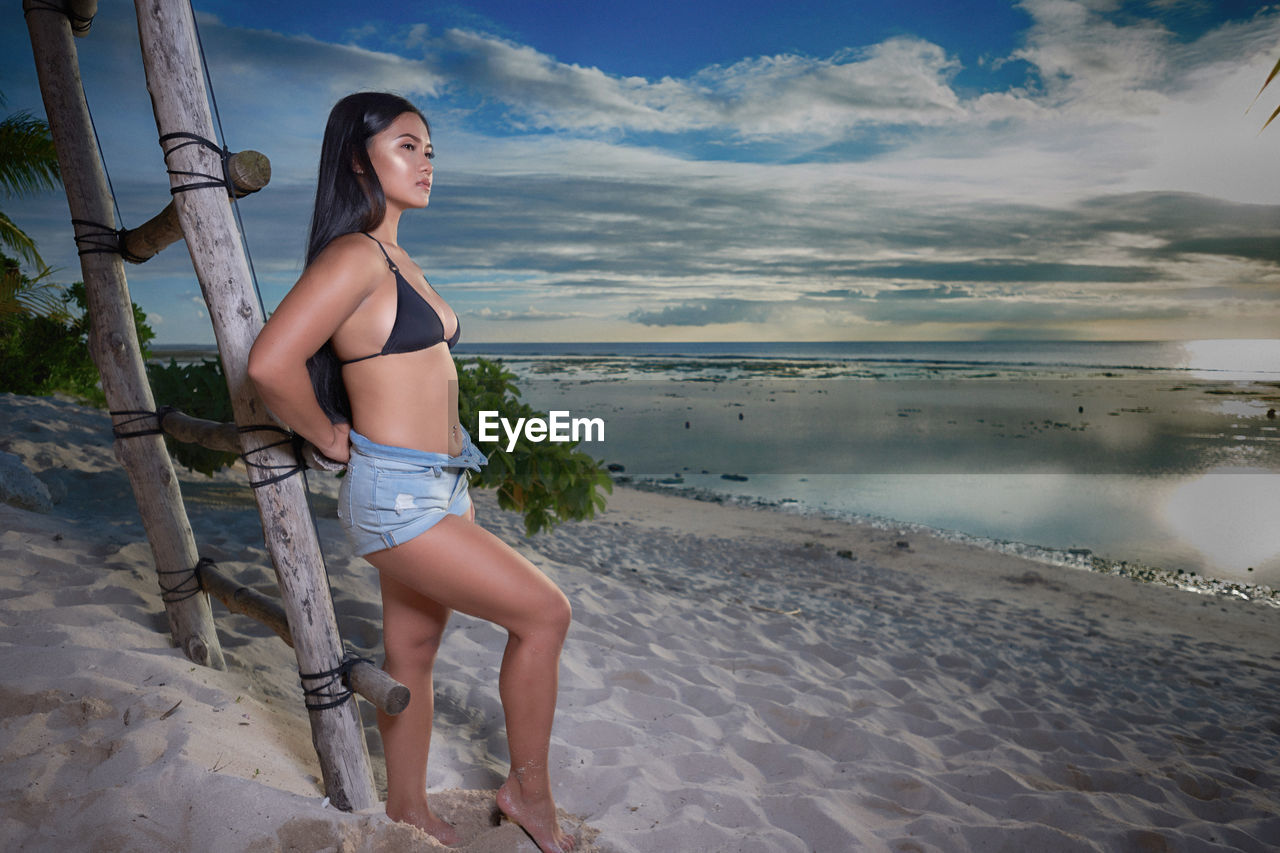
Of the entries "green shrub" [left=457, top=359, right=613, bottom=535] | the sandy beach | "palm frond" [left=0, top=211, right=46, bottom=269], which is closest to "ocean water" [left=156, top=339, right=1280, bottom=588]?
the sandy beach

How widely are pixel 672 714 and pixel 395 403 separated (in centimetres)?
200

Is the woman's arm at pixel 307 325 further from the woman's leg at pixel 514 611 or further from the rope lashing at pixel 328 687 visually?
the rope lashing at pixel 328 687

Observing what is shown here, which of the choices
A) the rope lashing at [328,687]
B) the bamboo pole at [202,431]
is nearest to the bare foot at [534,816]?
the rope lashing at [328,687]

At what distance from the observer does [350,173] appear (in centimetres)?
175

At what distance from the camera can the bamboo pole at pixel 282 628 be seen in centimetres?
178

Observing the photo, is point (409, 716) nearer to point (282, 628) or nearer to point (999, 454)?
point (282, 628)

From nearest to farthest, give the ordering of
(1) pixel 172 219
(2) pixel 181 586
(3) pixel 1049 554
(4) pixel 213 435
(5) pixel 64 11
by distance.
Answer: (1) pixel 172 219
(4) pixel 213 435
(5) pixel 64 11
(2) pixel 181 586
(3) pixel 1049 554

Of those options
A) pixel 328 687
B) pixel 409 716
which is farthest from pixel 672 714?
pixel 328 687

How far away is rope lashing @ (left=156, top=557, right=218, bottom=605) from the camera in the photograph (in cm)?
244

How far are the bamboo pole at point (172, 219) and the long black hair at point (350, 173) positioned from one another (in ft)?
0.94

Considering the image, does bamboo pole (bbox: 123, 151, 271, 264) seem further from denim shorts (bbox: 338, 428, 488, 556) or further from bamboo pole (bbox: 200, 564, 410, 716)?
bamboo pole (bbox: 200, 564, 410, 716)

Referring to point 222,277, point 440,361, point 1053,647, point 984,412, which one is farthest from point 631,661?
point 984,412

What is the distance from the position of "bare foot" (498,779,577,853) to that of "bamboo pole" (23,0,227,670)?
128 cm

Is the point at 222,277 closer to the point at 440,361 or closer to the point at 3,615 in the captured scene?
the point at 440,361
